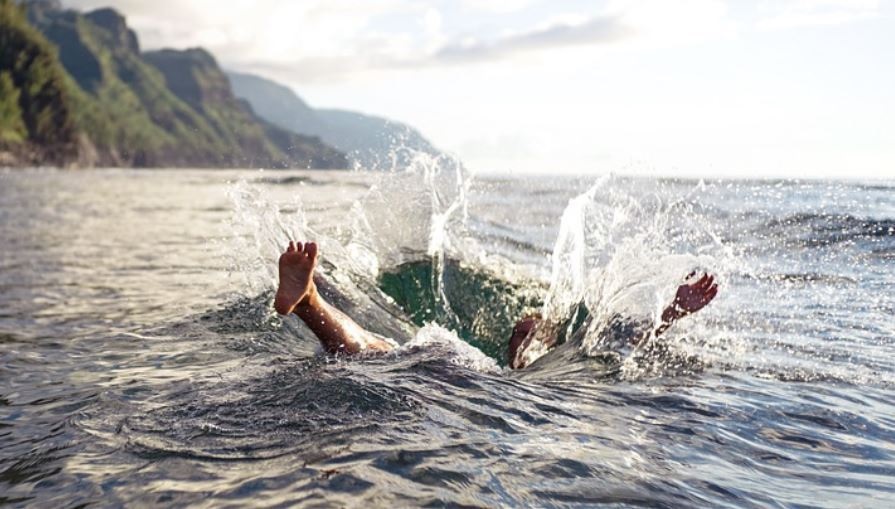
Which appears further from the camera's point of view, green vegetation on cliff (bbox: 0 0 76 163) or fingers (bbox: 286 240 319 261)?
green vegetation on cliff (bbox: 0 0 76 163)

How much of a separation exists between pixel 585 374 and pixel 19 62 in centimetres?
10452

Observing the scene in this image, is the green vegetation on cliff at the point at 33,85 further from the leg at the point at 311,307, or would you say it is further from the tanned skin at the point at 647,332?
the leg at the point at 311,307

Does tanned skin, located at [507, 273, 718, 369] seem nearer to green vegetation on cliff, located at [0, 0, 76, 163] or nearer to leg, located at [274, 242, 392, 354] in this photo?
leg, located at [274, 242, 392, 354]

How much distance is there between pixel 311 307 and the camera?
17.2 feet

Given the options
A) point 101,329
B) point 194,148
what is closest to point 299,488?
point 101,329

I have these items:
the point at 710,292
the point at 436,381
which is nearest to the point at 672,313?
the point at 710,292

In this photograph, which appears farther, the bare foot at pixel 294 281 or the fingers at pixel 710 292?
the fingers at pixel 710 292

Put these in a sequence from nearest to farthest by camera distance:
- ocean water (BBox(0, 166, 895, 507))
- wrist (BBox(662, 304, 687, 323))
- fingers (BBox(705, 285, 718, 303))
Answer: ocean water (BBox(0, 166, 895, 507))
fingers (BBox(705, 285, 718, 303))
wrist (BBox(662, 304, 687, 323))

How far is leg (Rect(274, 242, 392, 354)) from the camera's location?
5.13 m

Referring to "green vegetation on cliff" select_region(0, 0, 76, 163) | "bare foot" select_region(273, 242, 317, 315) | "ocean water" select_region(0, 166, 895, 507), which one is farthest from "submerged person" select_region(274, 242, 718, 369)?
"green vegetation on cliff" select_region(0, 0, 76, 163)

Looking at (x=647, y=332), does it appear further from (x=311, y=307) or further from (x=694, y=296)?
(x=311, y=307)

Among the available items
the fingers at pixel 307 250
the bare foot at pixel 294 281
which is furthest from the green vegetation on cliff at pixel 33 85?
the bare foot at pixel 294 281

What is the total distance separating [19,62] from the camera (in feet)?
304

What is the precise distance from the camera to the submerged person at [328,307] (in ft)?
16.9
